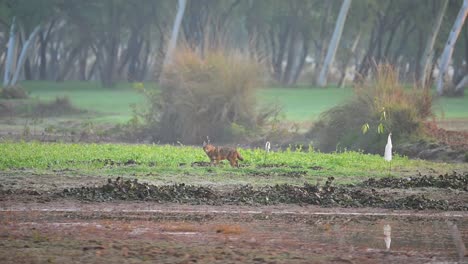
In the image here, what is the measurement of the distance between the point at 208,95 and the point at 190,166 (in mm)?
10890

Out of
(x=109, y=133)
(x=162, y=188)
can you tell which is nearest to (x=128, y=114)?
(x=109, y=133)

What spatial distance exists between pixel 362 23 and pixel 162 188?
4498 cm

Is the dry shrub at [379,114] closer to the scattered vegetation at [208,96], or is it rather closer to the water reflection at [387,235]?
the scattered vegetation at [208,96]

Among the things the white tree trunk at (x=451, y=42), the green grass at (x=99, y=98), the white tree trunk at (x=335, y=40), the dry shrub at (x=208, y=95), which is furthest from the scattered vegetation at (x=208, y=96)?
the white tree trunk at (x=335, y=40)

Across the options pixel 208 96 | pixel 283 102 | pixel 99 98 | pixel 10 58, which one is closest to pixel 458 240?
pixel 208 96

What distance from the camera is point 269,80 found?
2975 centimetres

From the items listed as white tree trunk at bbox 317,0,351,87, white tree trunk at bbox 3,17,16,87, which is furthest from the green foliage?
white tree trunk at bbox 317,0,351,87

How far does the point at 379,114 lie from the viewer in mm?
25094

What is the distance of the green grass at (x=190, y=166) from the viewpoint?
17000 millimetres

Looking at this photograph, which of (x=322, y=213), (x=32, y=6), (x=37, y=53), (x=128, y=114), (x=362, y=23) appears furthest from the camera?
(x=37, y=53)

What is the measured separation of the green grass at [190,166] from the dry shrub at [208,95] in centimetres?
724

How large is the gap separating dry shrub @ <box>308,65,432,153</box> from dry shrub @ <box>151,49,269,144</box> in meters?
3.36

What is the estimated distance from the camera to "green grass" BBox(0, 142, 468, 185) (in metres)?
17.0

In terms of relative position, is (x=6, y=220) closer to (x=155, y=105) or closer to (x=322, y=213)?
(x=322, y=213)
